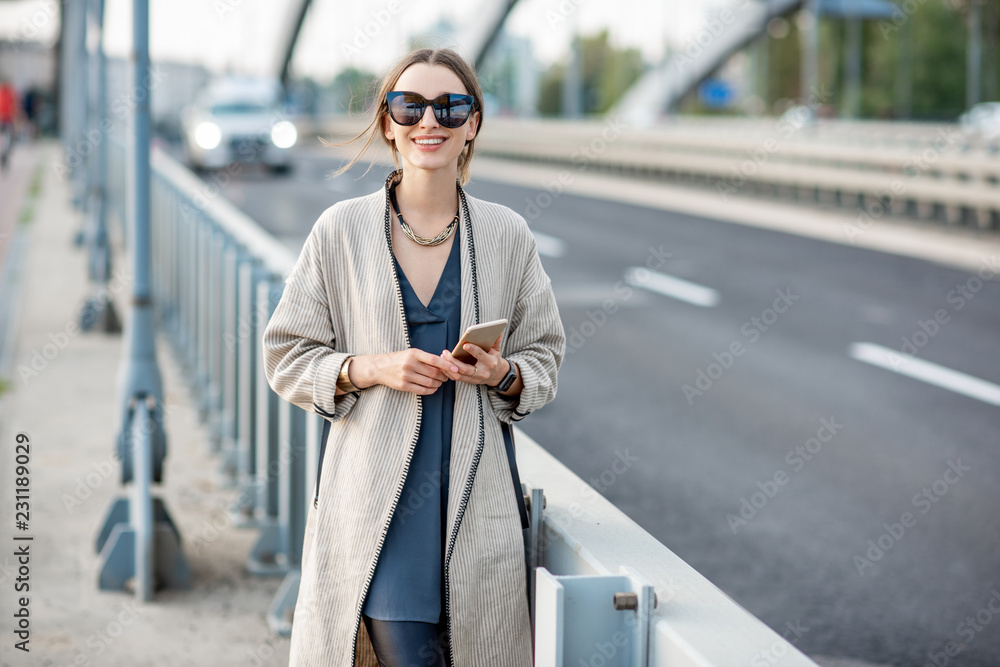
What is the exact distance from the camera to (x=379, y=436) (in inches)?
88.9

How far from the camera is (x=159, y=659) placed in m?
3.87

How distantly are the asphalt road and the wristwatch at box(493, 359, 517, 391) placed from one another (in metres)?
2.26

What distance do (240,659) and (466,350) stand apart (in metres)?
2.16

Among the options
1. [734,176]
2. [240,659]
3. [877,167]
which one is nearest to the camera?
[240,659]

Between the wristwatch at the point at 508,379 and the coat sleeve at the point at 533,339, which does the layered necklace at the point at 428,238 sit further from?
the wristwatch at the point at 508,379

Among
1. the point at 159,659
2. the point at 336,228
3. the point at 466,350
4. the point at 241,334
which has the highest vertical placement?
the point at 336,228

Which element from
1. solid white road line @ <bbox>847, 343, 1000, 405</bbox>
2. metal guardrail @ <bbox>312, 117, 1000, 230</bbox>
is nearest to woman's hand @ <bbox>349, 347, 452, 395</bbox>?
solid white road line @ <bbox>847, 343, 1000, 405</bbox>

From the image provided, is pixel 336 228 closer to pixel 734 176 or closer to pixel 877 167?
pixel 877 167

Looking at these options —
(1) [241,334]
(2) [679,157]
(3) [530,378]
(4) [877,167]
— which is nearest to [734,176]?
(2) [679,157]

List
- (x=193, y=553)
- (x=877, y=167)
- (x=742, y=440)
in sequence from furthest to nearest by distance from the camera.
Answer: (x=877, y=167) < (x=742, y=440) < (x=193, y=553)

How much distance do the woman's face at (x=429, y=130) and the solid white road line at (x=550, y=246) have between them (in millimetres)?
11165

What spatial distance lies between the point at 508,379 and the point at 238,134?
2661cm

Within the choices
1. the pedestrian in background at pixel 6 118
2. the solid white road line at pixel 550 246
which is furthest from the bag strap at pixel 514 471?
the pedestrian in background at pixel 6 118

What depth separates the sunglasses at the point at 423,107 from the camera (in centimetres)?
228
